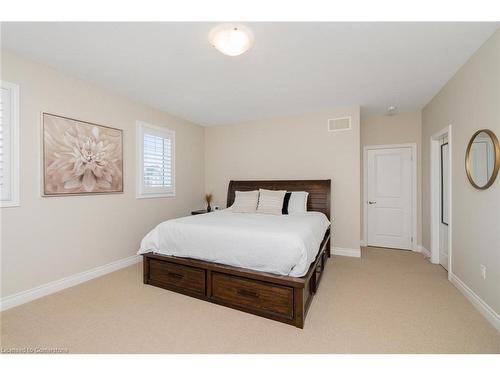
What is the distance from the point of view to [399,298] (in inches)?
95.0

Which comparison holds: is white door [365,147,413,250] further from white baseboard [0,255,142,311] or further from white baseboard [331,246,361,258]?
white baseboard [0,255,142,311]

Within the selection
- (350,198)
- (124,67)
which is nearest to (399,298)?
(350,198)

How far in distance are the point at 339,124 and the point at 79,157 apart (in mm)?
3903

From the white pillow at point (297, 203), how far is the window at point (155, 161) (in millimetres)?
2220

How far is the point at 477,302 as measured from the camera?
7.19ft

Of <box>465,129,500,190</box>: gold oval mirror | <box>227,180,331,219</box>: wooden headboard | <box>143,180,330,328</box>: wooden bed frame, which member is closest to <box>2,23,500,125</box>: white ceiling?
<box>465,129,500,190</box>: gold oval mirror

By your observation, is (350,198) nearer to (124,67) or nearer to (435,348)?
(435,348)

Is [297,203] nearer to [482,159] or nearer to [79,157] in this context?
[482,159]

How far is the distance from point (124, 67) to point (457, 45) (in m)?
3.40

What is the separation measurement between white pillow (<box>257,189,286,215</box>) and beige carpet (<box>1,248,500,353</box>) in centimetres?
125

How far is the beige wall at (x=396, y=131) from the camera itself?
416 centimetres

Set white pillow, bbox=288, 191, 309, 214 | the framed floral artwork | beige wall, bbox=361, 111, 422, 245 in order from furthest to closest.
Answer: beige wall, bbox=361, 111, 422, 245 → white pillow, bbox=288, 191, 309, 214 → the framed floral artwork

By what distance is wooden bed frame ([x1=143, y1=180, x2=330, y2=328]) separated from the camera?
1.96m

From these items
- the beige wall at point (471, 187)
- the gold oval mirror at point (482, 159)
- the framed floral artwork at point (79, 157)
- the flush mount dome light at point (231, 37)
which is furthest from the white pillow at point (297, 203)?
the framed floral artwork at point (79, 157)
